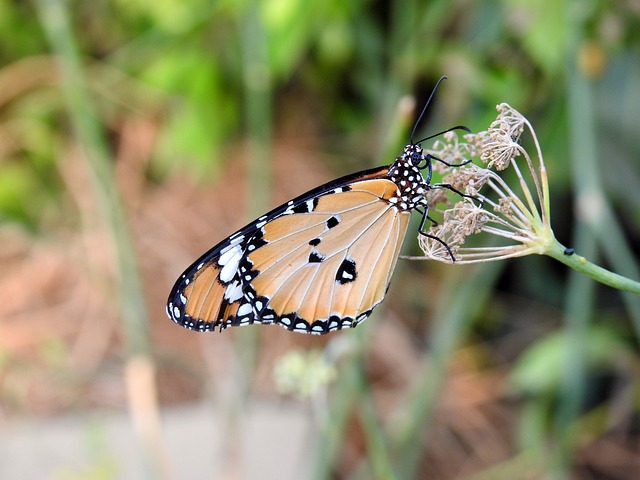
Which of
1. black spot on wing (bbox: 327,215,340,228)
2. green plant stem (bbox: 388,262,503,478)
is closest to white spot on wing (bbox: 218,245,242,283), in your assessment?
black spot on wing (bbox: 327,215,340,228)

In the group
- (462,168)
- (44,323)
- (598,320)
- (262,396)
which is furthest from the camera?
(44,323)

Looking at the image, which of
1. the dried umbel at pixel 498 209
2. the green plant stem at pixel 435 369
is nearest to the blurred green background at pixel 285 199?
the green plant stem at pixel 435 369

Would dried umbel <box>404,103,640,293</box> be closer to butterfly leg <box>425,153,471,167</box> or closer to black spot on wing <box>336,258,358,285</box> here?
butterfly leg <box>425,153,471,167</box>

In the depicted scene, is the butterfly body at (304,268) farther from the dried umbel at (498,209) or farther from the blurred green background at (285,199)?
the blurred green background at (285,199)

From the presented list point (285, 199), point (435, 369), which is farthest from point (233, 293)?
point (285, 199)

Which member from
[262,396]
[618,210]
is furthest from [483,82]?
[262,396]

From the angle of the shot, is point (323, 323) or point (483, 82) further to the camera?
point (483, 82)

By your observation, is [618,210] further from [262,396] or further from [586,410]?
[262,396]
